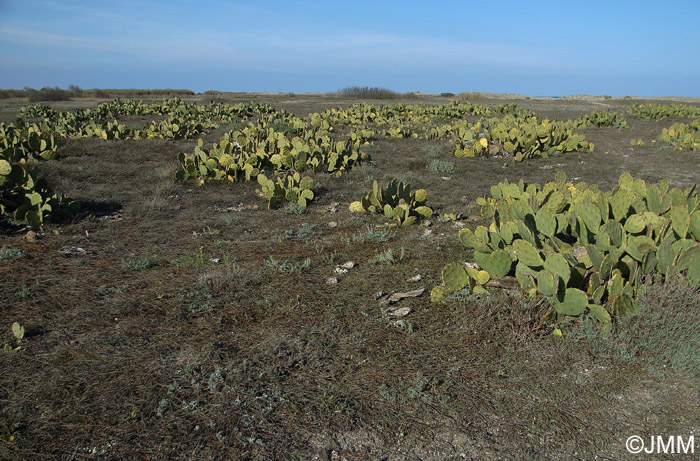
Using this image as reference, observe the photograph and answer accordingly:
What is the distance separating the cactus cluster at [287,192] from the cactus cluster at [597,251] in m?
2.75

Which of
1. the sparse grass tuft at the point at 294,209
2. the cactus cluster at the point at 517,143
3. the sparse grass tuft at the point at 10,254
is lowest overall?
the sparse grass tuft at the point at 10,254

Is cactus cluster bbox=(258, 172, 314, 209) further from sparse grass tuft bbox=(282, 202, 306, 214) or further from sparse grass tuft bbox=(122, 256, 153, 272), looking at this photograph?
sparse grass tuft bbox=(122, 256, 153, 272)

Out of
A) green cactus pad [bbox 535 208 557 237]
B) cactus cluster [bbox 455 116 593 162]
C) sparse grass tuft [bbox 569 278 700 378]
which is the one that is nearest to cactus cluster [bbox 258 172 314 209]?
green cactus pad [bbox 535 208 557 237]

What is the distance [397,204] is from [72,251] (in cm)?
336

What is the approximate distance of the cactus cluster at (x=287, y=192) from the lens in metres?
5.76

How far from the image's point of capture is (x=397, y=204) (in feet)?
17.8

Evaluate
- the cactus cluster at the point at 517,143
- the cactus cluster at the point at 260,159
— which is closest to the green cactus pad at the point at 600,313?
the cactus cluster at the point at 260,159

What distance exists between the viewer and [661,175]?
7965 millimetres

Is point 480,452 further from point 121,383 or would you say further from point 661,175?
point 661,175

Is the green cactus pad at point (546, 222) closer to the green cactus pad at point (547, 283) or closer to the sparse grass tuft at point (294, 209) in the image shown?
the green cactus pad at point (547, 283)

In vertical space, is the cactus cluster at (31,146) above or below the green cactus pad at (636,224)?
above

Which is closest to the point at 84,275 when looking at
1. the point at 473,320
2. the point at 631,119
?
the point at 473,320

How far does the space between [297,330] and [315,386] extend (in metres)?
0.55

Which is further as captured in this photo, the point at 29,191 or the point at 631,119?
the point at 631,119
